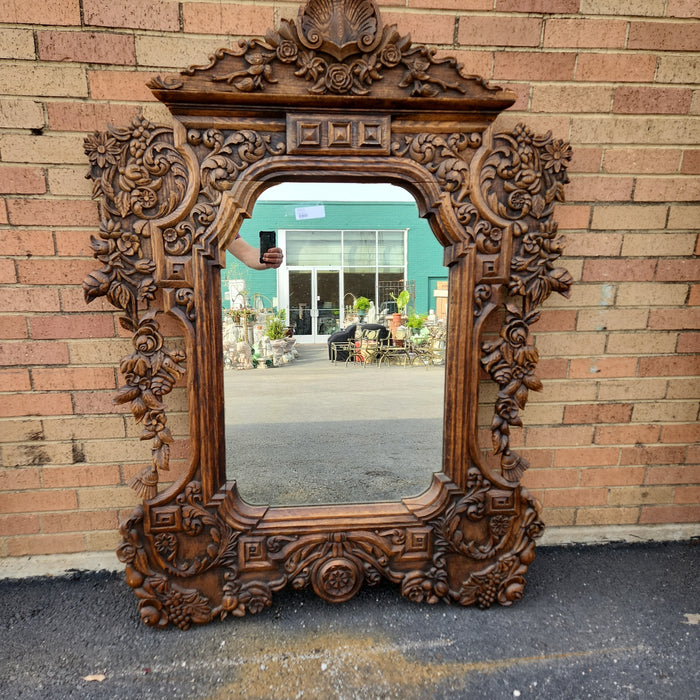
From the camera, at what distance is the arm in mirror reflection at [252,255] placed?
5.71 feet

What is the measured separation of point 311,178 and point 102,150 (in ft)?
2.40

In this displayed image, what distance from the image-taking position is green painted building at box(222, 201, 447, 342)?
71.2 inches

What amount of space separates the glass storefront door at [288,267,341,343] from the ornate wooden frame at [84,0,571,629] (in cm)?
63

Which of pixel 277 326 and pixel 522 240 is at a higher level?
pixel 522 240

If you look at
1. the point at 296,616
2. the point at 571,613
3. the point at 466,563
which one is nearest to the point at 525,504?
the point at 466,563

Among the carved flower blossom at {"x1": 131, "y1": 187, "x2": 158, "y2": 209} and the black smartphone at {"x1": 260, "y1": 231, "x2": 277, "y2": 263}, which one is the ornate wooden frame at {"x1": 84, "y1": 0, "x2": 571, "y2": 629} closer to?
the carved flower blossom at {"x1": 131, "y1": 187, "x2": 158, "y2": 209}

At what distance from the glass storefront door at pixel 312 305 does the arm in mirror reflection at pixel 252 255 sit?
0.29 metres

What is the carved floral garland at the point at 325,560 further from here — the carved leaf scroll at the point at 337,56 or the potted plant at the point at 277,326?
the carved leaf scroll at the point at 337,56

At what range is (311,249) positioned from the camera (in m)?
2.14

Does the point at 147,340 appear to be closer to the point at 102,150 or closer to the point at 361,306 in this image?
the point at 102,150

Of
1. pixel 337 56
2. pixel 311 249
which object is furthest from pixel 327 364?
pixel 337 56

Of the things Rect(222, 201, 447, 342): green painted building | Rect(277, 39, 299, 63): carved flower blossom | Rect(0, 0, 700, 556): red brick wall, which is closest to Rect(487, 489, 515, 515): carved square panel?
Rect(0, 0, 700, 556): red brick wall

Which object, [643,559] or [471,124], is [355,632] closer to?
[643,559]

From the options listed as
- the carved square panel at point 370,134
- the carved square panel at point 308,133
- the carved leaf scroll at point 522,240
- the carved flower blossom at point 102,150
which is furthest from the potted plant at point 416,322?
the carved flower blossom at point 102,150
